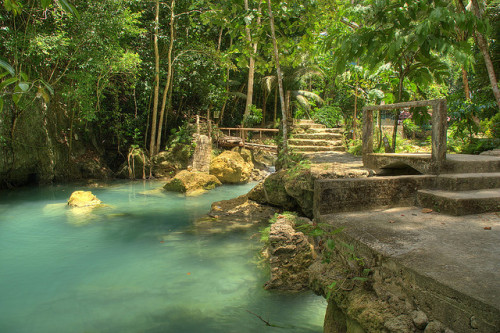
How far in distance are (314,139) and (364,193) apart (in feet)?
17.2

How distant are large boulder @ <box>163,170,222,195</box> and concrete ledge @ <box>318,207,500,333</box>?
7974 mm

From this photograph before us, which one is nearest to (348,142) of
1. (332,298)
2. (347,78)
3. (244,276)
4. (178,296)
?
(347,78)

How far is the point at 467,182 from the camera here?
3.60m

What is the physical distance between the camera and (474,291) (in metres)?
1.63

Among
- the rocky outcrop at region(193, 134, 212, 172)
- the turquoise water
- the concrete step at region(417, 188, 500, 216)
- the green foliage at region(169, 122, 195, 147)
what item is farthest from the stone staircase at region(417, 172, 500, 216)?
the green foliage at region(169, 122, 195, 147)

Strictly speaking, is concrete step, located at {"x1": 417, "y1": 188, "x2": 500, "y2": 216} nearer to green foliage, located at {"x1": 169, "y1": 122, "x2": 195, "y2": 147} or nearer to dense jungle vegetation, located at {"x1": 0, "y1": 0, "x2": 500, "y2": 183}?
dense jungle vegetation, located at {"x1": 0, "y1": 0, "x2": 500, "y2": 183}

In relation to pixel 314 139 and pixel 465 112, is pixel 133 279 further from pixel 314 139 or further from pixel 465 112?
pixel 465 112

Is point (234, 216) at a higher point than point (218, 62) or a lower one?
lower

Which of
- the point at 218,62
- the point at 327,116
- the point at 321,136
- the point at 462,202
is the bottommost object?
the point at 462,202

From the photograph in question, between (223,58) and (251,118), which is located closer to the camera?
(223,58)

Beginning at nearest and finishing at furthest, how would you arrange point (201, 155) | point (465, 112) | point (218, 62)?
point (465, 112) → point (201, 155) → point (218, 62)

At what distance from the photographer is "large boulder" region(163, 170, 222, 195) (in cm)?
1060

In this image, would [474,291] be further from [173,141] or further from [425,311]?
[173,141]

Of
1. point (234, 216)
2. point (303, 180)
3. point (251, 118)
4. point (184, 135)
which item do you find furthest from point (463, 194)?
point (251, 118)
